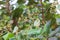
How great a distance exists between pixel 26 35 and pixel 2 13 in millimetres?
627

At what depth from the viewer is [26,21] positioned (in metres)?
1.19

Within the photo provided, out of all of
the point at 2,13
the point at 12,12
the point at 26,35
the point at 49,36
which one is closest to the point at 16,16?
the point at 12,12

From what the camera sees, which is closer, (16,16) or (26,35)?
(26,35)

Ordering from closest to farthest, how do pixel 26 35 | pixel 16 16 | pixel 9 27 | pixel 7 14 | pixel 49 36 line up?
1. pixel 49 36
2. pixel 26 35
3. pixel 9 27
4. pixel 16 16
5. pixel 7 14

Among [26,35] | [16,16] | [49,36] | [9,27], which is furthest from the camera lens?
[16,16]

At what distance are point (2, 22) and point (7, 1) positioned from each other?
156mm

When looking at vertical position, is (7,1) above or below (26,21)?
above

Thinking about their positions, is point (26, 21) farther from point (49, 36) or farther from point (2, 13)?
point (49, 36)

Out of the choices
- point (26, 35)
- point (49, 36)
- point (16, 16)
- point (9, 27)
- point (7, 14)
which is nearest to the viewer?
point (49, 36)

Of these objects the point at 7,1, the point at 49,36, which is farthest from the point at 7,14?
the point at 49,36

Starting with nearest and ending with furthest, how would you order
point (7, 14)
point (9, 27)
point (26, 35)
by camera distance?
point (26, 35), point (9, 27), point (7, 14)

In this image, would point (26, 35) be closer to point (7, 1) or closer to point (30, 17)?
point (30, 17)

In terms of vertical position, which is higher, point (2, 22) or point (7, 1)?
point (7, 1)

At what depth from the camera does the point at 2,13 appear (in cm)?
135
